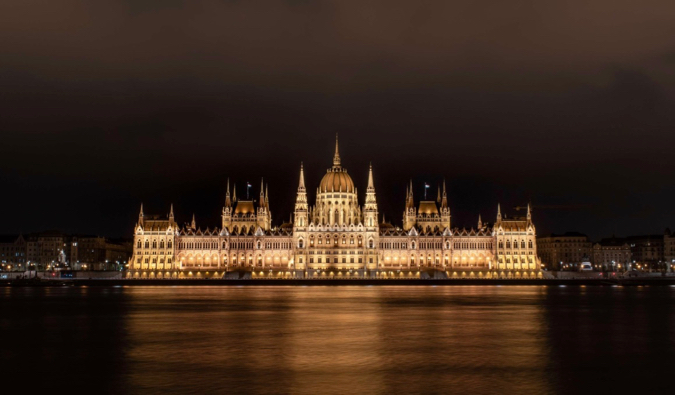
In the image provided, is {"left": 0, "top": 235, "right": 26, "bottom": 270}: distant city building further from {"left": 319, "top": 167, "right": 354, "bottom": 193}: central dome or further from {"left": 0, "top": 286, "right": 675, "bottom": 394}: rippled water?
{"left": 0, "top": 286, "right": 675, "bottom": 394}: rippled water

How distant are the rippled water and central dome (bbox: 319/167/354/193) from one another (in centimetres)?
9919

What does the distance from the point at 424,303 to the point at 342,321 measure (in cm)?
2339

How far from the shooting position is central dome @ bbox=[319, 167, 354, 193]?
165000mm

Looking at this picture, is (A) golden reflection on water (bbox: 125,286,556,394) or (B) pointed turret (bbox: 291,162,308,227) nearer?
(A) golden reflection on water (bbox: 125,286,556,394)

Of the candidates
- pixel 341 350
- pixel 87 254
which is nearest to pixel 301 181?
pixel 87 254

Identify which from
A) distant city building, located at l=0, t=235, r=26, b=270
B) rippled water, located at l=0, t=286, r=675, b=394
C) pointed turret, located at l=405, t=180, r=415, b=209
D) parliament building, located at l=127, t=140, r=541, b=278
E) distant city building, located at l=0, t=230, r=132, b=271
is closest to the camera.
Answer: rippled water, located at l=0, t=286, r=675, b=394

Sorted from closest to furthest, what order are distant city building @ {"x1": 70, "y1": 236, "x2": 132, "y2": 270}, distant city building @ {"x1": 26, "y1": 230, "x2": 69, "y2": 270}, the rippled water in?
the rippled water, distant city building @ {"x1": 26, "y1": 230, "x2": 69, "y2": 270}, distant city building @ {"x1": 70, "y1": 236, "x2": 132, "y2": 270}

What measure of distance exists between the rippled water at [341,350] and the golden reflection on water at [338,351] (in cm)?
7

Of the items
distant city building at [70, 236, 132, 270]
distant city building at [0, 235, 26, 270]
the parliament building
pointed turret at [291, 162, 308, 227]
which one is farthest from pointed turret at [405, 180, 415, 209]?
distant city building at [0, 235, 26, 270]

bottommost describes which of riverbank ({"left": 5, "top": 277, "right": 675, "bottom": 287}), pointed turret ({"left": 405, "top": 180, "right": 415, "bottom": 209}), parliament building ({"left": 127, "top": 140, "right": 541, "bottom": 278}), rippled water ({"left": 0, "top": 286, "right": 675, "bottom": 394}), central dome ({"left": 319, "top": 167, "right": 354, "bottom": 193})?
rippled water ({"left": 0, "top": 286, "right": 675, "bottom": 394})

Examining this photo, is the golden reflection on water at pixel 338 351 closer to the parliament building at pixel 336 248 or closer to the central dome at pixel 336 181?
the parliament building at pixel 336 248

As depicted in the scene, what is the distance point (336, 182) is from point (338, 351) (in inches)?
5054

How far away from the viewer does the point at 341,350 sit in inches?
1507

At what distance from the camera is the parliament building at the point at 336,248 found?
156 meters
